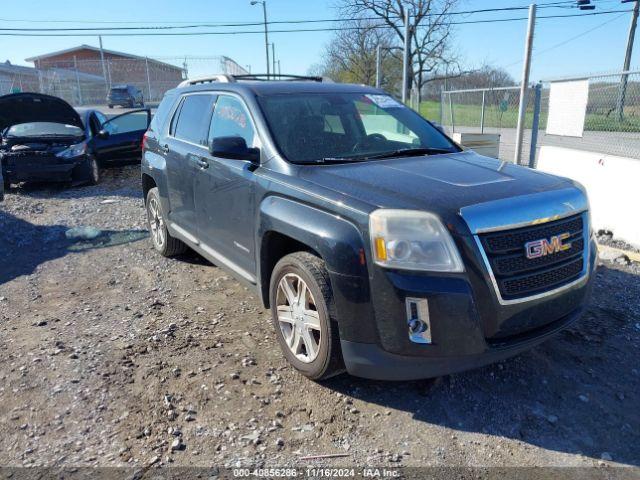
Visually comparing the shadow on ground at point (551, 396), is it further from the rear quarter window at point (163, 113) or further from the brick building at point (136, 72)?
the brick building at point (136, 72)

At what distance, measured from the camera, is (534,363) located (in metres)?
3.42

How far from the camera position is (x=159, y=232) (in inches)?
228

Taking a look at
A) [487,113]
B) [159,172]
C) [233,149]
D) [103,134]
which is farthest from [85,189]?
[487,113]

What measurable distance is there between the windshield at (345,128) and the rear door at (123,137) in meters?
7.69

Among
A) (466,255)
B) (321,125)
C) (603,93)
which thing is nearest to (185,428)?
(466,255)

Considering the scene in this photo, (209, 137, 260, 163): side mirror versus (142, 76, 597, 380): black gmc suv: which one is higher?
(209, 137, 260, 163): side mirror

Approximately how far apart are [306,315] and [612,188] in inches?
187

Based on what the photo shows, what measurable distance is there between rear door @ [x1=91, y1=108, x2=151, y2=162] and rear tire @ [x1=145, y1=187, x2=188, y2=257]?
5.21 metres

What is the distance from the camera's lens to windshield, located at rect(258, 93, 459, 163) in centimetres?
358

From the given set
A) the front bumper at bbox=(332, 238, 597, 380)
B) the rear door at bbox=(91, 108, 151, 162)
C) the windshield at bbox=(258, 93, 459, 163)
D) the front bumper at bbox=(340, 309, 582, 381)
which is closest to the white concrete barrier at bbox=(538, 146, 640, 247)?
the windshield at bbox=(258, 93, 459, 163)

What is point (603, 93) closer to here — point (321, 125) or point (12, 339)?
point (321, 125)

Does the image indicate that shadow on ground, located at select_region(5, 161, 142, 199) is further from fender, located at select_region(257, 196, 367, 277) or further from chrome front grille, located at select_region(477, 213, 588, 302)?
chrome front grille, located at select_region(477, 213, 588, 302)

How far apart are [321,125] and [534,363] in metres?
2.26

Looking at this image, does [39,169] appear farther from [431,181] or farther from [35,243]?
[431,181]
